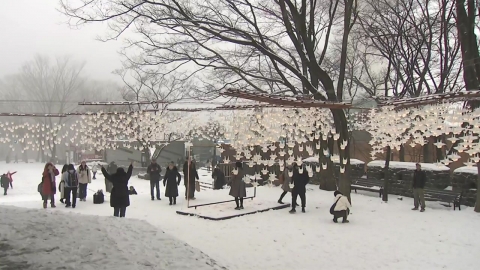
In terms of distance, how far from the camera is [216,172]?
64.9 feet

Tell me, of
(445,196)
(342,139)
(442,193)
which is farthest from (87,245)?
(442,193)

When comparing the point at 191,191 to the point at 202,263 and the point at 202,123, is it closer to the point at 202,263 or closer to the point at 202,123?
the point at 202,263

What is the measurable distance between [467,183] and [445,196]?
113cm

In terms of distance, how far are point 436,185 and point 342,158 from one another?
519cm

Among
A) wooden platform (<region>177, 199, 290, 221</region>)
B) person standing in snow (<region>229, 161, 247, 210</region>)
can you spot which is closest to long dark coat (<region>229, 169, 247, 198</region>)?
person standing in snow (<region>229, 161, 247, 210</region>)

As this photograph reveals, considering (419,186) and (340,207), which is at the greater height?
(419,186)

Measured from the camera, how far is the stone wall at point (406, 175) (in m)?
15.2

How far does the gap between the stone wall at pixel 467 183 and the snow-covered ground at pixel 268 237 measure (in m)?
0.95

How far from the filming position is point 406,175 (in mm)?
16203

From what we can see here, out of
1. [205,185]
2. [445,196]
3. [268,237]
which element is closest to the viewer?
[268,237]

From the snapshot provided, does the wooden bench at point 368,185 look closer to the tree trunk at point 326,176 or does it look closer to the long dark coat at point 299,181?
the tree trunk at point 326,176

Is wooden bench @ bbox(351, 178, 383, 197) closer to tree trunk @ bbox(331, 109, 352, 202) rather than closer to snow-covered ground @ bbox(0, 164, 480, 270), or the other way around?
snow-covered ground @ bbox(0, 164, 480, 270)

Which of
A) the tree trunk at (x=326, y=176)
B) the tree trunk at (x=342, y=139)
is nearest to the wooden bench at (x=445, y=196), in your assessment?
the tree trunk at (x=342, y=139)

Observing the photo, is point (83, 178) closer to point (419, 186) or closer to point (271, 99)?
point (271, 99)
